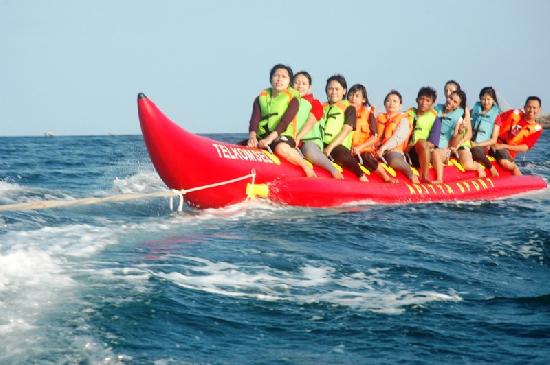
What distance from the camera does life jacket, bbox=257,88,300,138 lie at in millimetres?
6945

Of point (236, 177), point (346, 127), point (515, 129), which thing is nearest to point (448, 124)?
point (515, 129)

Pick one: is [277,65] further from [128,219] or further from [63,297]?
[63,297]

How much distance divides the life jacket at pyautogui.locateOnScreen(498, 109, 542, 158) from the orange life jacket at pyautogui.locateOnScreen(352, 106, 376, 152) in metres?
2.89

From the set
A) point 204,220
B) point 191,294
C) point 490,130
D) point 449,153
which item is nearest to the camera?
point 191,294

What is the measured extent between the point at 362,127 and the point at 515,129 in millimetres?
3031

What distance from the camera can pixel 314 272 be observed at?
13.4ft

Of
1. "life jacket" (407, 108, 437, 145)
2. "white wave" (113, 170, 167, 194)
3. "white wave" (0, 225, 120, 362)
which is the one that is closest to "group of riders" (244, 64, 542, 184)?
"life jacket" (407, 108, 437, 145)

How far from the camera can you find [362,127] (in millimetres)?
7871

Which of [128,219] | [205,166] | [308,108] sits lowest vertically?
[128,219]

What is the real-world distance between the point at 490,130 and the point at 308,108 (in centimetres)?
340

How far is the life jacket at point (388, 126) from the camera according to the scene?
801cm

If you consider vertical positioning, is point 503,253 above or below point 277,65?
below

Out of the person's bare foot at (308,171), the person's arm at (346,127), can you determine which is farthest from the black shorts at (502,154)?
the person's bare foot at (308,171)

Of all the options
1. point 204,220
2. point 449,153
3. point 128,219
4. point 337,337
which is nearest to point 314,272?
point 337,337
